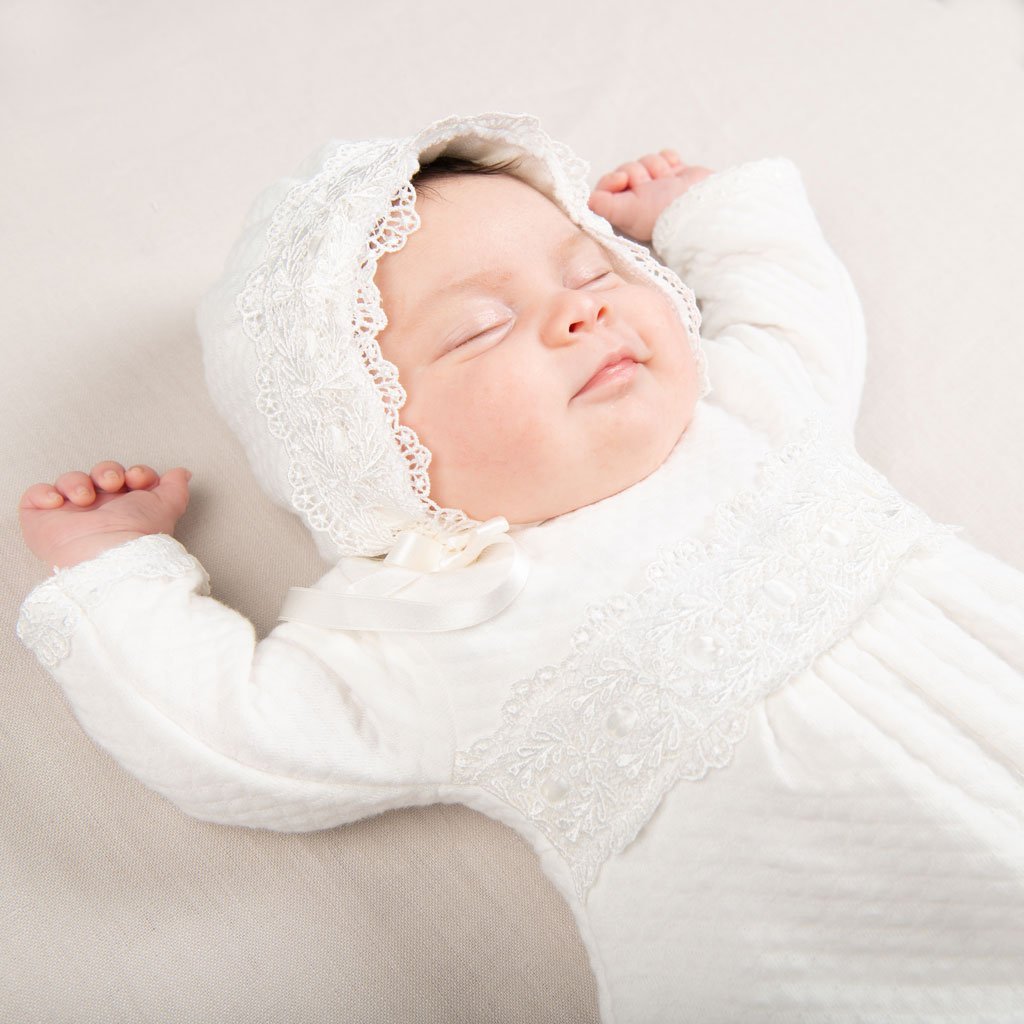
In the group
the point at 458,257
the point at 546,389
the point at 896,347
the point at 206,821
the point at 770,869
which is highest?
the point at 458,257

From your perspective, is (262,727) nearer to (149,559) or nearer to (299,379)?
(149,559)

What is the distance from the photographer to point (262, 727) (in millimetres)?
1184

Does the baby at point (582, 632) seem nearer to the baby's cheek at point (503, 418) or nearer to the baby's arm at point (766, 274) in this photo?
the baby's cheek at point (503, 418)

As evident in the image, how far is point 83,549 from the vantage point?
4.33 ft

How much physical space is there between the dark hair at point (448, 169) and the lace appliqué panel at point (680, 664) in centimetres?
57

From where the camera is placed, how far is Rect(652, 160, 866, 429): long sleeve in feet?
4.83

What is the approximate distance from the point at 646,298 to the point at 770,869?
2.42ft

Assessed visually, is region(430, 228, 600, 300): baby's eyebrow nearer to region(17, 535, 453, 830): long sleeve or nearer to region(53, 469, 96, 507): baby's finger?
region(17, 535, 453, 830): long sleeve

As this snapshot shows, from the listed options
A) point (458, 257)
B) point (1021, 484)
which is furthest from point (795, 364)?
point (458, 257)

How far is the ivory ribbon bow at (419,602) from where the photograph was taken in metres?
1.20

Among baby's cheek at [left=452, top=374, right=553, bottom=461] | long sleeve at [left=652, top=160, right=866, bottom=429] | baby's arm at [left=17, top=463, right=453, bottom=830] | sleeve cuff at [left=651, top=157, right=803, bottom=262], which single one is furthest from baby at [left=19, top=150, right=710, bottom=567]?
sleeve cuff at [left=651, top=157, right=803, bottom=262]

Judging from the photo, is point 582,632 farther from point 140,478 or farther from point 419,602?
point 140,478

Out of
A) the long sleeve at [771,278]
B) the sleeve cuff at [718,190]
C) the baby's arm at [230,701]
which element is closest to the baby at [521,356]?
the baby's arm at [230,701]

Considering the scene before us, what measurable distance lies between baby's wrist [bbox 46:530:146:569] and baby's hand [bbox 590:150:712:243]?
0.99 metres
